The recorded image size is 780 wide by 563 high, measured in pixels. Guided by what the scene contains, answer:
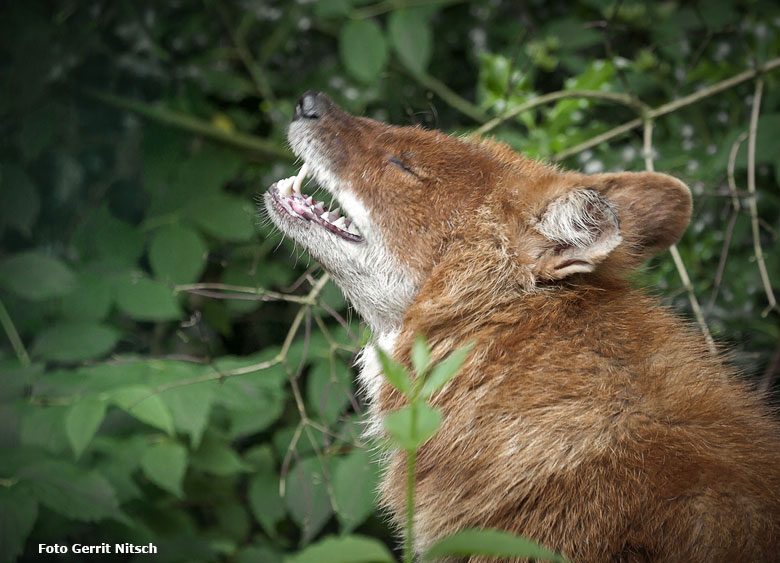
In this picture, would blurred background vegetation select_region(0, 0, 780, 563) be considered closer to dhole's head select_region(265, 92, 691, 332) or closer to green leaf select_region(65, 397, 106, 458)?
green leaf select_region(65, 397, 106, 458)

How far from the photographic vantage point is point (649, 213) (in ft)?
7.87

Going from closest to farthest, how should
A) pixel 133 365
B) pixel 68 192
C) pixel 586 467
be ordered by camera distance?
pixel 586 467
pixel 133 365
pixel 68 192

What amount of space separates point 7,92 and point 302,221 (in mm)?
2147

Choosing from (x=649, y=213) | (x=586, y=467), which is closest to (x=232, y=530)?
(x=586, y=467)

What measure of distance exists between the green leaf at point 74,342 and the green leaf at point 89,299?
0.44 ft

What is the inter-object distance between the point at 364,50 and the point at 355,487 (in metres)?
2.12

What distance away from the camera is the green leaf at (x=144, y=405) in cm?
286

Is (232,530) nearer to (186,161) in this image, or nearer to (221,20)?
(186,161)

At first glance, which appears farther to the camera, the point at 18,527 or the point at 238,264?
the point at 238,264

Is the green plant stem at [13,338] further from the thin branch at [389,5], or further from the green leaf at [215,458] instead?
the thin branch at [389,5]

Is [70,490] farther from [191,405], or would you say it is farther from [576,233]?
[576,233]

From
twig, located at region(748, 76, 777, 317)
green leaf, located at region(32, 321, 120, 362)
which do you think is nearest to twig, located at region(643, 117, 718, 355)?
twig, located at region(748, 76, 777, 317)

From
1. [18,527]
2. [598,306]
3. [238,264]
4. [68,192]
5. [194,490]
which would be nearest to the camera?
[598,306]

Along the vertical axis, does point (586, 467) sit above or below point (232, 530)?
above
